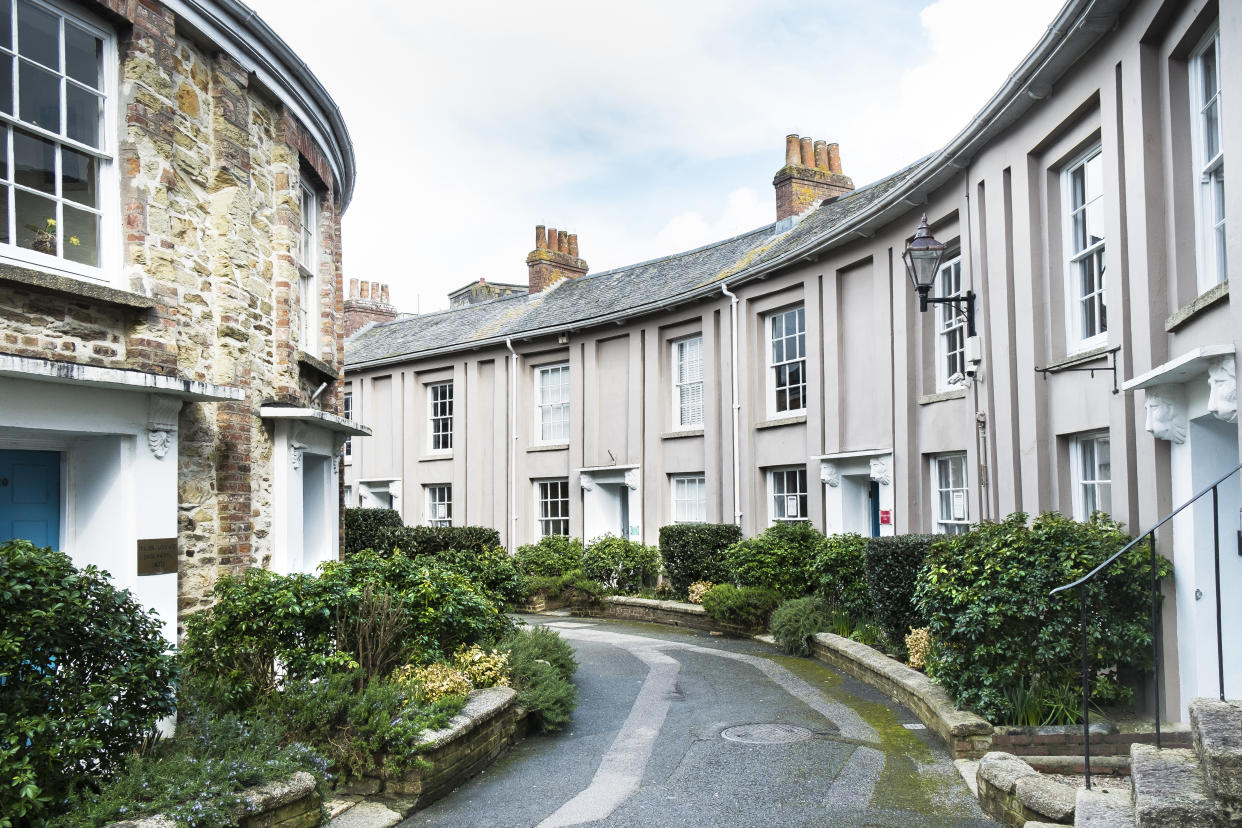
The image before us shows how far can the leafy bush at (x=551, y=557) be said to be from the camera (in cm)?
1994

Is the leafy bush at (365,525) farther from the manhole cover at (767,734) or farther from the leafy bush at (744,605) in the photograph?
the manhole cover at (767,734)

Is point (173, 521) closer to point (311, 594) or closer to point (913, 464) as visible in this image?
point (311, 594)

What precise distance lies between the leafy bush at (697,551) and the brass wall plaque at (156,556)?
34.4ft

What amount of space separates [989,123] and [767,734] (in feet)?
21.9

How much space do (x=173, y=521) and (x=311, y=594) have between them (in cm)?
119

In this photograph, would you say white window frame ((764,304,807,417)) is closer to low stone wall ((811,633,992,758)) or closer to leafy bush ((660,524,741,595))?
leafy bush ((660,524,741,595))

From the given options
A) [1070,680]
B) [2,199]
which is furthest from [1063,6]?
[2,199]

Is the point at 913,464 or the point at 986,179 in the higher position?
the point at 986,179

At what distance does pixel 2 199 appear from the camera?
6852 mm

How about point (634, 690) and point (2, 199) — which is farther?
point (634, 690)

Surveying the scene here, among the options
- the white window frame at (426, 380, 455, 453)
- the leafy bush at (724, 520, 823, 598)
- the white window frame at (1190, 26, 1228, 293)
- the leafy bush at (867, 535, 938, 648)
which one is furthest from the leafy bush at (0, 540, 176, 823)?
the white window frame at (426, 380, 455, 453)

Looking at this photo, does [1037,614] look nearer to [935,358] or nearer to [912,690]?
[912,690]

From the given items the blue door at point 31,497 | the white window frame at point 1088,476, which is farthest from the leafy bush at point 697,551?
the blue door at point 31,497

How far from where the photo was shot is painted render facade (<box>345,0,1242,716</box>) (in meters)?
7.38
